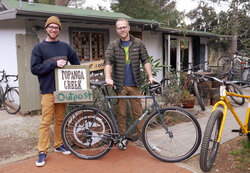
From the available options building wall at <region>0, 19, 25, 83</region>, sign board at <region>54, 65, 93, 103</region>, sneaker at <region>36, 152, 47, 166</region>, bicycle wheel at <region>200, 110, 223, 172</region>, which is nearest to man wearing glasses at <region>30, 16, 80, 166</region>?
sneaker at <region>36, 152, 47, 166</region>

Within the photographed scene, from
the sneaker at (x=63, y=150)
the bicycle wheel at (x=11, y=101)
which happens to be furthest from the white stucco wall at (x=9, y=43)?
the sneaker at (x=63, y=150)

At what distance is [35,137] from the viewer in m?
4.49

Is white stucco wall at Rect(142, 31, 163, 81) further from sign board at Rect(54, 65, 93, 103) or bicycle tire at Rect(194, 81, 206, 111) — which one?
sign board at Rect(54, 65, 93, 103)

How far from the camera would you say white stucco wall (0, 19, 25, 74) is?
20.4 feet

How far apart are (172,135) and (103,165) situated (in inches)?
40.7

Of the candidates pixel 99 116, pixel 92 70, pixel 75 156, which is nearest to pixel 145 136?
pixel 99 116

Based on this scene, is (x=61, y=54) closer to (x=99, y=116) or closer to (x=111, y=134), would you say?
(x=99, y=116)

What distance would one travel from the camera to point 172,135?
136 inches

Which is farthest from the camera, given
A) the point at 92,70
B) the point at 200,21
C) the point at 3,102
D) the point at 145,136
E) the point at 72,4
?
the point at 200,21

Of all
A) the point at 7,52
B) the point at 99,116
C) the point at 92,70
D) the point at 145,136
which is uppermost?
the point at 7,52

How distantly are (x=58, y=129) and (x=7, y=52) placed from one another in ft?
13.5

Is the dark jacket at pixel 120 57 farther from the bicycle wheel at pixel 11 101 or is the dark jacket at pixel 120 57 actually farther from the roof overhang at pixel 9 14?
the bicycle wheel at pixel 11 101

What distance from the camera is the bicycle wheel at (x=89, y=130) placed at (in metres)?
3.50

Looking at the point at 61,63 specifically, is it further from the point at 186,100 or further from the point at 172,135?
the point at 186,100
